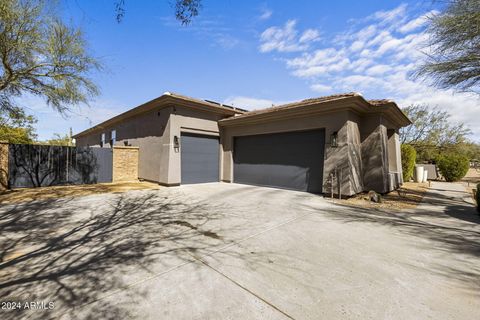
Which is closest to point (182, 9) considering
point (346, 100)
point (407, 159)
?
point (346, 100)

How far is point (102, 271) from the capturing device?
2881 millimetres

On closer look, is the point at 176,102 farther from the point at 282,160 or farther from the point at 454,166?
the point at 454,166

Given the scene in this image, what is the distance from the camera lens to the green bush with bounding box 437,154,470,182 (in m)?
15.0

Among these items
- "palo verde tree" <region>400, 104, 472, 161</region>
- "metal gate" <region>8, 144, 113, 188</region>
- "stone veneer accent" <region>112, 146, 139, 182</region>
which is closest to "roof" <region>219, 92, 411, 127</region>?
"stone veneer accent" <region>112, 146, 139, 182</region>

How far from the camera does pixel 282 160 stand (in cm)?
1025

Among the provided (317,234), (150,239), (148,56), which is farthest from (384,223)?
(148,56)

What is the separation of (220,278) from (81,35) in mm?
9731

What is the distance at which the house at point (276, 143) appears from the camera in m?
8.34

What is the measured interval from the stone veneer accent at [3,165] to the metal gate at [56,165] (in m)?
0.16

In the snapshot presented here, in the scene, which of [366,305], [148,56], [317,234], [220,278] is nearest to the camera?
[366,305]

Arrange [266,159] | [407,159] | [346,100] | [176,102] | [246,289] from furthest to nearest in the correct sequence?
[407,159]
[266,159]
[176,102]
[346,100]
[246,289]

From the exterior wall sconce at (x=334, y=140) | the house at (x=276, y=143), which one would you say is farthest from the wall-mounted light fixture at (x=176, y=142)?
the exterior wall sconce at (x=334, y=140)

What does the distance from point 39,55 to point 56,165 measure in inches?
222

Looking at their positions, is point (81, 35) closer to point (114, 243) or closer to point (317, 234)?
point (114, 243)
